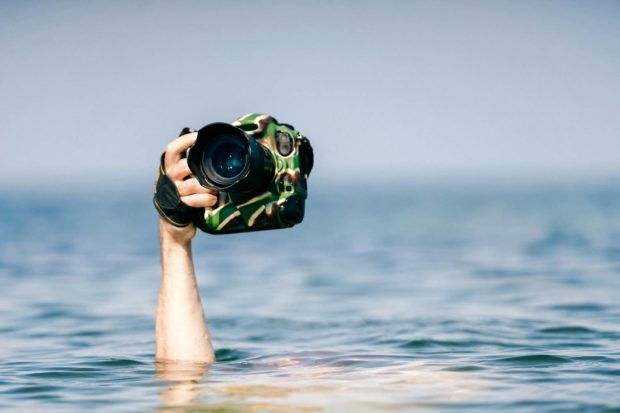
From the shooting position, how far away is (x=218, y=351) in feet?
31.9

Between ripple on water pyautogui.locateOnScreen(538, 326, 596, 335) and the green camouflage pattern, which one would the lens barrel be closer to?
the green camouflage pattern

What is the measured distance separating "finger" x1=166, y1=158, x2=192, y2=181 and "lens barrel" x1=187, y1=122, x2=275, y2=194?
56 millimetres

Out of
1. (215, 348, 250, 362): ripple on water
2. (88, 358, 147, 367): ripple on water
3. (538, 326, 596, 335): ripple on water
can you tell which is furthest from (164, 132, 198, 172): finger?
(538, 326, 596, 335): ripple on water

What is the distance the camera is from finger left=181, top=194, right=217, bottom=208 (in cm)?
667

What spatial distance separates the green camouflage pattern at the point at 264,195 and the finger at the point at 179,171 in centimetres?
21

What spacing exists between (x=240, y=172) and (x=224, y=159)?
0.15 metres

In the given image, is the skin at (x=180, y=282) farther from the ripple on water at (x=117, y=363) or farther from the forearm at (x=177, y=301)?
the ripple on water at (x=117, y=363)

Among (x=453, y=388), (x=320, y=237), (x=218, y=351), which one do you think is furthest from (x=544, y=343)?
(x=320, y=237)

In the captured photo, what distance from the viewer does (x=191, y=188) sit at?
6668 millimetres

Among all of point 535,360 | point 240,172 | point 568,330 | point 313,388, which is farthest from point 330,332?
point 240,172

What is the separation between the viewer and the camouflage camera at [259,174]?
6.57 m

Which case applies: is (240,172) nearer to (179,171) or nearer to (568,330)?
(179,171)

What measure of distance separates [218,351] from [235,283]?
7796 mm

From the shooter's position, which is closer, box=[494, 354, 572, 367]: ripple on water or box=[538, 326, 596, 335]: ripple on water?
box=[494, 354, 572, 367]: ripple on water
